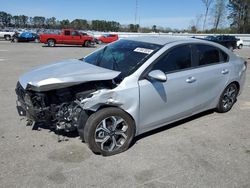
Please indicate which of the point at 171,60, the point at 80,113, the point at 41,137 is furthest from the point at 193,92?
the point at 41,137

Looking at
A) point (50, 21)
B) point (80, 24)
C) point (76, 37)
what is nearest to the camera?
point (76, 37)

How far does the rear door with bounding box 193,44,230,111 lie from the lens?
5.41 meters

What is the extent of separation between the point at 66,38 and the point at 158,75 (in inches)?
1071

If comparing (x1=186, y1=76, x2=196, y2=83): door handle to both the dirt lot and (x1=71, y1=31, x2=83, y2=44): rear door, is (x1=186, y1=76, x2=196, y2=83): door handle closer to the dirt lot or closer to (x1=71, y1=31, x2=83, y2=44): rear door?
the dirt lot

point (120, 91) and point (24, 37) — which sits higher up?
point (120, 91)

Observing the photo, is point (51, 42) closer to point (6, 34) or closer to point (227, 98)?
point (6, 34)

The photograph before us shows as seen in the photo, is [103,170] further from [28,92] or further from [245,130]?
[245,130]

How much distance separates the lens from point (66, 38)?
30.3 m

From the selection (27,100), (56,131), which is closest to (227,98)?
(56,131)

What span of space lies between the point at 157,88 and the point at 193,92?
94 cm

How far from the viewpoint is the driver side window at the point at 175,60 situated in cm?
479

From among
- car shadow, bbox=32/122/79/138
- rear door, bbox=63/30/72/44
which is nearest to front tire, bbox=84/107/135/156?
car shadow, bbox=32/122/79/138

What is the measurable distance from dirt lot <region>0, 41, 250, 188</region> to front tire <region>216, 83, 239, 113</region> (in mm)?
676

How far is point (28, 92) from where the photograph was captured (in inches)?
174
